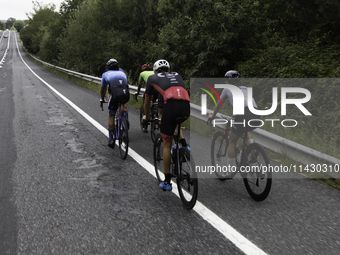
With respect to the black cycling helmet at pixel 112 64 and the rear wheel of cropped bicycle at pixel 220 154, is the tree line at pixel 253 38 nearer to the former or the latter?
the rear wheel of cropped bicycle at pixel 220 154

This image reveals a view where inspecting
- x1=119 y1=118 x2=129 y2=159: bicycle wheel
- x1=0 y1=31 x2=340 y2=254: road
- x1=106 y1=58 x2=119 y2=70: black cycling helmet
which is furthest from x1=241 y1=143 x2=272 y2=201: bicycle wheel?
x1=106 y1=58 x2=119 y2=70: black cycling helmet

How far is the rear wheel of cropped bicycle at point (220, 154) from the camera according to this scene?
482 centimetres

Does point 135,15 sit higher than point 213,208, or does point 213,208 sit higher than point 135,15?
point 135,15

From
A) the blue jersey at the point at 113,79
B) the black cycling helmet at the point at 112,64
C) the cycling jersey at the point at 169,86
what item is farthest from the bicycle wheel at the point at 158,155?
the black cycling helmet at the point at 112,64

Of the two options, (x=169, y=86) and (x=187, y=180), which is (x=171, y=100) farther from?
(x=187, y=180)

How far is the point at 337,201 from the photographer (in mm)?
4027

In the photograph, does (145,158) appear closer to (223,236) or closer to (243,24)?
(223,236)

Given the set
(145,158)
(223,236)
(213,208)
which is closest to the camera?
(223,236)

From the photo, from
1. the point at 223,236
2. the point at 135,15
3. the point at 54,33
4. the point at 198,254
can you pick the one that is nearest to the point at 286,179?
the point at 223,236

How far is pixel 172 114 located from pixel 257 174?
139cm

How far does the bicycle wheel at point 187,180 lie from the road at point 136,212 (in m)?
0.15

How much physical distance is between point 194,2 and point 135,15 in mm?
17123

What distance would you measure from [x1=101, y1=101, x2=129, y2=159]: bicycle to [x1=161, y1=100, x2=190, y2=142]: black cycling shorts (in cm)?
180

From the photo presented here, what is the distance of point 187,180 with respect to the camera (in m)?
3.92
